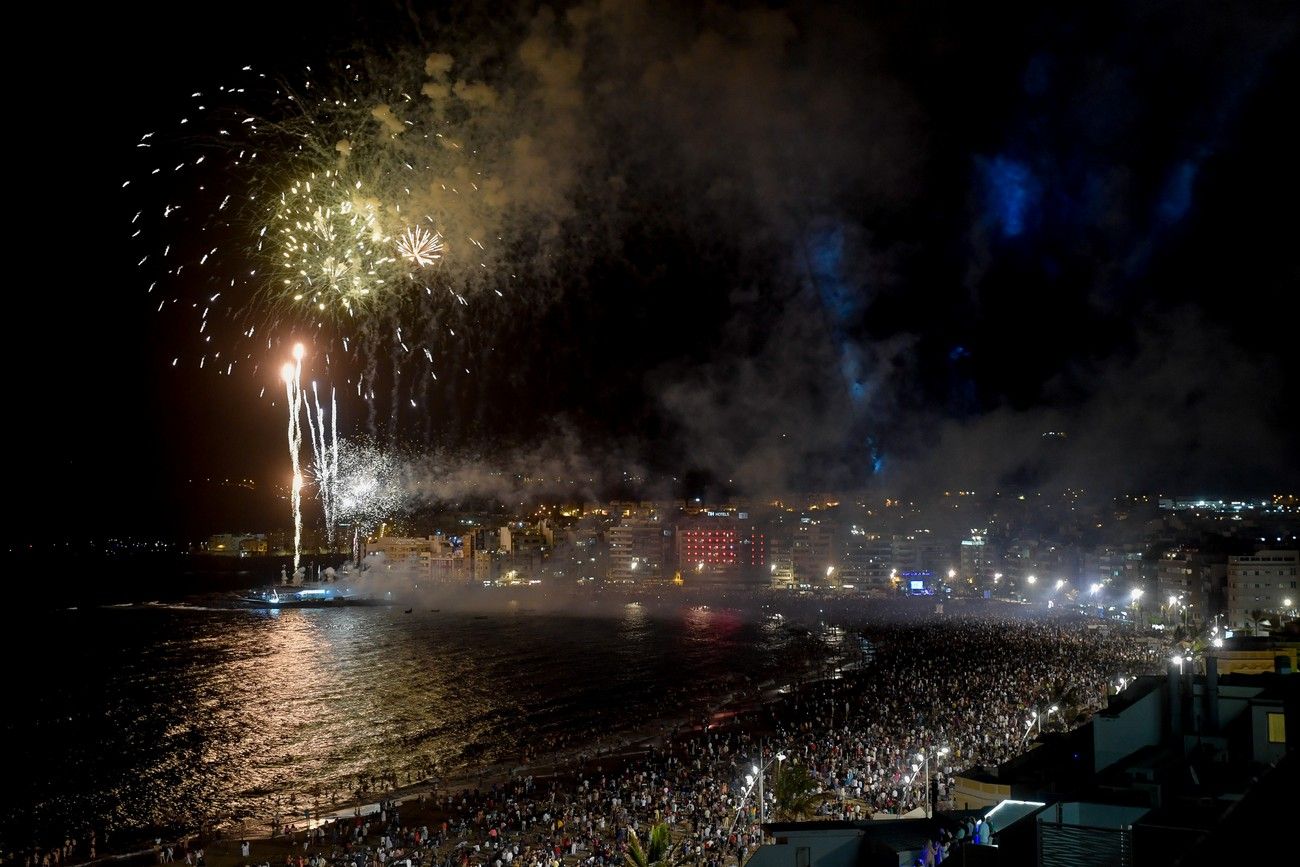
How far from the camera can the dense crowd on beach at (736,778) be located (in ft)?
63.3

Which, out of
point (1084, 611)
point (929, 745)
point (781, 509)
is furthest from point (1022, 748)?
point (781, 509)

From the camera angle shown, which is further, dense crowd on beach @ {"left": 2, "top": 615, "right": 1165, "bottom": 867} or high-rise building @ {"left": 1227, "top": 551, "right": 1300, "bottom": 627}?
high-rise building @ {"left": 1227, "top": 551, "right": 1300, "bottom": 627}

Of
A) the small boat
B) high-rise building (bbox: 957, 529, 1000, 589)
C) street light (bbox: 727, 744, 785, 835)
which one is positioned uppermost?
→ street light (bbox: 727, 744, 785, 835)

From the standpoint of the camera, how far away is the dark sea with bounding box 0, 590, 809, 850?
2583cm

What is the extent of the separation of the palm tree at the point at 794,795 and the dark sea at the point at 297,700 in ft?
34.0

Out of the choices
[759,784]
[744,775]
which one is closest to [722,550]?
[744,775]

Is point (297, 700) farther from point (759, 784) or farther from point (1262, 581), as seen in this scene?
point (1262, 581)

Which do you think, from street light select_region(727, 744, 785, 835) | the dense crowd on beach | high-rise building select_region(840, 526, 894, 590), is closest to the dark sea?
the dense crowd on beach

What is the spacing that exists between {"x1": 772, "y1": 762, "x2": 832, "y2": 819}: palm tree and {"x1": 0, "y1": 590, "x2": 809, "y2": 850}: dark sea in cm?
1036

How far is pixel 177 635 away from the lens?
209 feet

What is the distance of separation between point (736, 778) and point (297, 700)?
22.5 m

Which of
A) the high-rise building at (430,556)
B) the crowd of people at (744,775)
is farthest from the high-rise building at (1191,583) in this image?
the high-rise building at (430,556)

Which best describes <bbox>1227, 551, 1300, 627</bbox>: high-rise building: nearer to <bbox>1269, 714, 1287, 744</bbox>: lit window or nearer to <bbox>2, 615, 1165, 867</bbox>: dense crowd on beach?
<bbox>2, 615, 1165, 867</bbox>: dense crowd on beach

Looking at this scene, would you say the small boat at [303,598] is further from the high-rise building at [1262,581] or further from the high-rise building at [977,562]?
the high-rise building at [1262,581]
